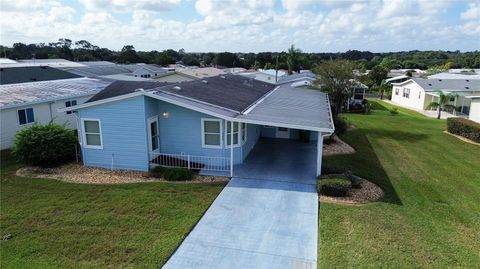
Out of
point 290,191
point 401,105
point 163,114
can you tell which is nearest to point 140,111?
point 163,114

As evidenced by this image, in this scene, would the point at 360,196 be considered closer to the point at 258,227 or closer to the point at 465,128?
the point at 258,227

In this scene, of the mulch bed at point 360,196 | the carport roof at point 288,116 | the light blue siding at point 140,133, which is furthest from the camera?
the light blue siding at point 140,133

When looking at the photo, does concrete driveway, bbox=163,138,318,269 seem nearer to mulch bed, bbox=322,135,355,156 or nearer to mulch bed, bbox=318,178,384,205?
mulch bed, bbox=318,178,384,205

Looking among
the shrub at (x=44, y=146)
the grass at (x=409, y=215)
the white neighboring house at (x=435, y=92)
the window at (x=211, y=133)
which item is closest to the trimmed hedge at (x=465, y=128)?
the grass at (x=409, y=215)

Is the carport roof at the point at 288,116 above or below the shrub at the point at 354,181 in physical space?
above

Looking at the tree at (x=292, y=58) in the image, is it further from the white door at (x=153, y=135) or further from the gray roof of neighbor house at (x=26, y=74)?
the white door at (x=153, y=135)

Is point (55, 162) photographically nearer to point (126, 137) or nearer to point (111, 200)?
point (126, 137)
